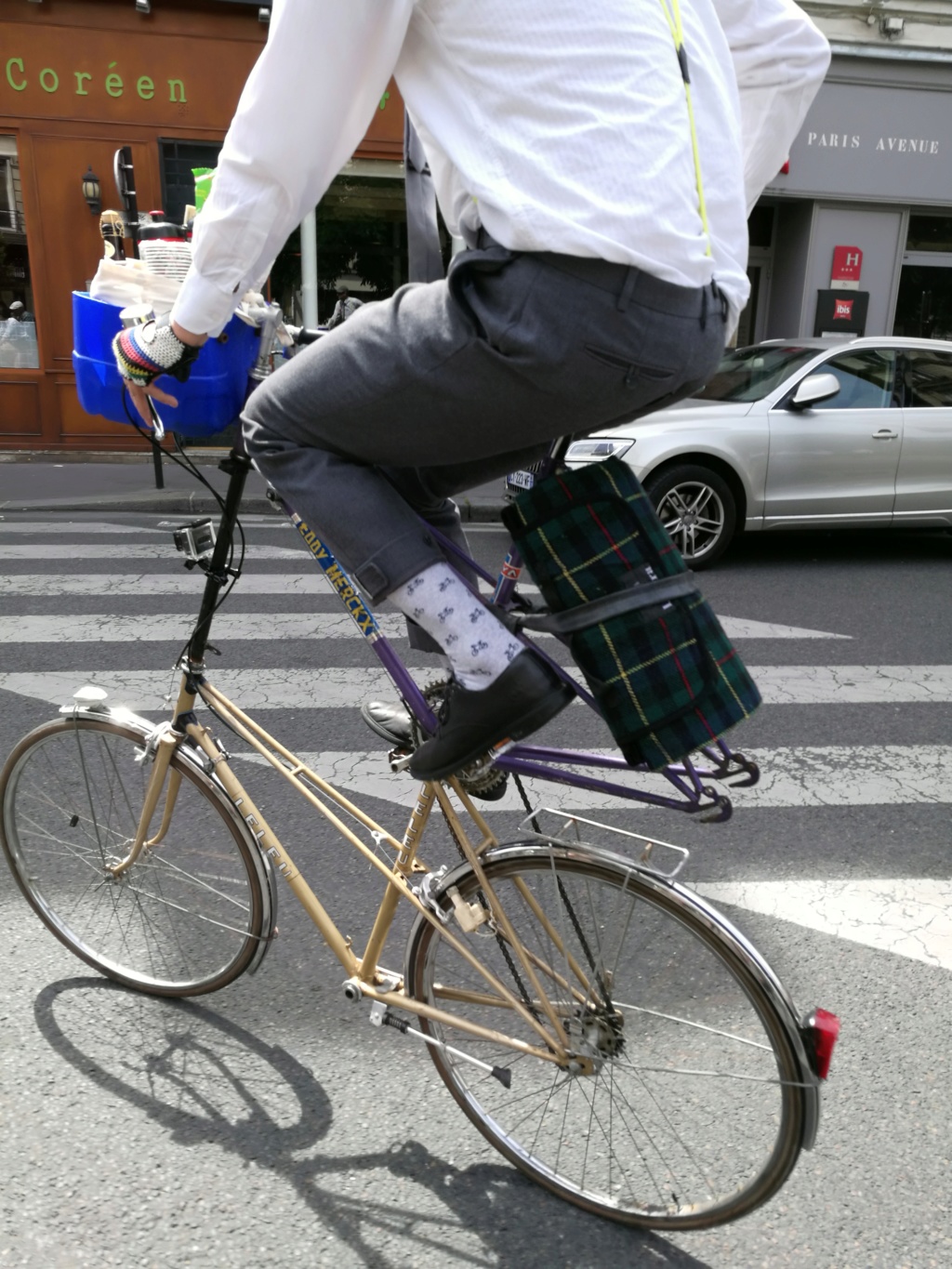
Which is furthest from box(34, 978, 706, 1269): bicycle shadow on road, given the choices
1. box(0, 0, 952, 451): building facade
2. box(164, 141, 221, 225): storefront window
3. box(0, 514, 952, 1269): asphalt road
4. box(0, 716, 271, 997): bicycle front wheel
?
box(164, 141, 221, 225): storefront window

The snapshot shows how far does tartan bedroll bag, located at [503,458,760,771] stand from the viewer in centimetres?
172

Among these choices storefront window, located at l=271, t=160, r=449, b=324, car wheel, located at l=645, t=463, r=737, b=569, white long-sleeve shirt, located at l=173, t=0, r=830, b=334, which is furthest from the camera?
storefront window, located at l=271, t=160, r=449, b=324

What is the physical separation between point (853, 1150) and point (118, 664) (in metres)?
3.70

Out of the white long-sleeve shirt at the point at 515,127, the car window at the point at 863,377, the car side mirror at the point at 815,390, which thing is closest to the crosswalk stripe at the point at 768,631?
the car side mirror at the point at 815,390

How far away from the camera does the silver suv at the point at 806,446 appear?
23.6 ft

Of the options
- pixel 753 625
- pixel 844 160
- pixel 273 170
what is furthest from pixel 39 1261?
pixel 844 160

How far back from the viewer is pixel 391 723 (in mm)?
2170

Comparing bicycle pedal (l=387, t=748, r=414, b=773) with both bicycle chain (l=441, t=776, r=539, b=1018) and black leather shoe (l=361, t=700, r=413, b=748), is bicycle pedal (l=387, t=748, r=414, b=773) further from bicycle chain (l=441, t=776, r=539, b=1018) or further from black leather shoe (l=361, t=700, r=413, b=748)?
bicycle chain (l=441, t=776, r=539, b=1018)

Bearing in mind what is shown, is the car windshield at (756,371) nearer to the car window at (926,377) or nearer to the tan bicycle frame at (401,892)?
the car window at (926,377)

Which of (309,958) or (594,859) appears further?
(309,958)

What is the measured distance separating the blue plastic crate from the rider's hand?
0.09 metres

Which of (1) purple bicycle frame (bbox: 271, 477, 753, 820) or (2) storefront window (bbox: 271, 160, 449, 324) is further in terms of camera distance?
(2) storefront window (bbox: 271, 160, 449, 324)

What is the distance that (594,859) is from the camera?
1885mm

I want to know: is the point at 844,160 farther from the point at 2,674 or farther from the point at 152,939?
the point at 152,939
